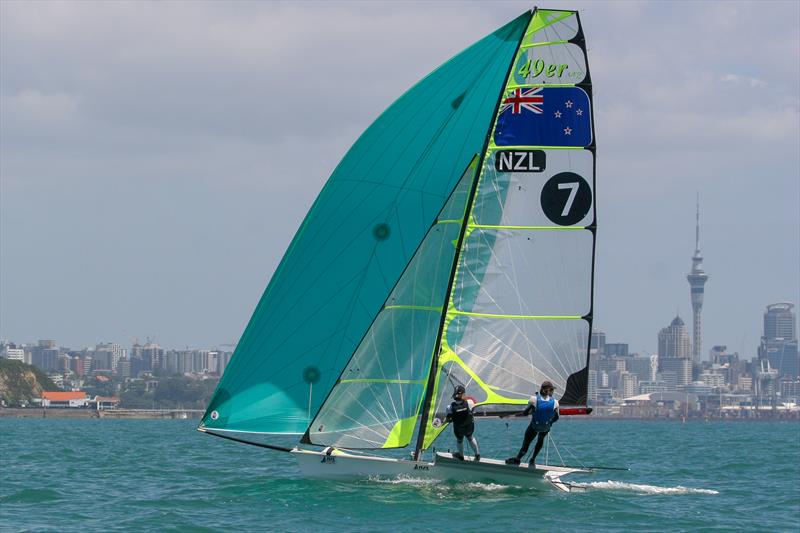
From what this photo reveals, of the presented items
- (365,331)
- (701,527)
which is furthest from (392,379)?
(701,527)

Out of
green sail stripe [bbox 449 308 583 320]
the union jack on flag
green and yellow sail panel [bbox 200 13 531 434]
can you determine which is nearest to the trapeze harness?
green sail stripe [bbox 449 308 583 320]

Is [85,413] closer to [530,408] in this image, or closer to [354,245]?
[354,245]

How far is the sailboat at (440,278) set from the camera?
21.6 meters

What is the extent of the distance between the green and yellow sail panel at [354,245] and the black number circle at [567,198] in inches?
64.4

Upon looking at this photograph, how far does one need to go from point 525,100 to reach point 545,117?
41 centimetres

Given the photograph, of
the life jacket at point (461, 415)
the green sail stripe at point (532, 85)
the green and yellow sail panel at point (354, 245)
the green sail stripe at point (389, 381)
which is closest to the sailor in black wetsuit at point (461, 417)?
the life jacket at point (461, 415)

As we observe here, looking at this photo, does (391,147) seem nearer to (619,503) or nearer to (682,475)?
(619,503)

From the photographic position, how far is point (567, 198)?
70.5 feet

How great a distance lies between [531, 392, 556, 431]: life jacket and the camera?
21.1 meters

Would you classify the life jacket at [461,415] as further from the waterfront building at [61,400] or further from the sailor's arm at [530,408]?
the waterfront building at [61,400]

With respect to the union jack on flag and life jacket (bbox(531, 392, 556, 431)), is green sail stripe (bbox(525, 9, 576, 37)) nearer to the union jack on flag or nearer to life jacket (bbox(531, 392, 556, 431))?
the union jack on flag

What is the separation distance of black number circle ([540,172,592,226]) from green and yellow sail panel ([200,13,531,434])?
1635 millimetres

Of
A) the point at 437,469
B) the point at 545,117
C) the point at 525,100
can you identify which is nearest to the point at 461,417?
the point at 437,469

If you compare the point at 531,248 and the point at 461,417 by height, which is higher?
the point at 531,248
